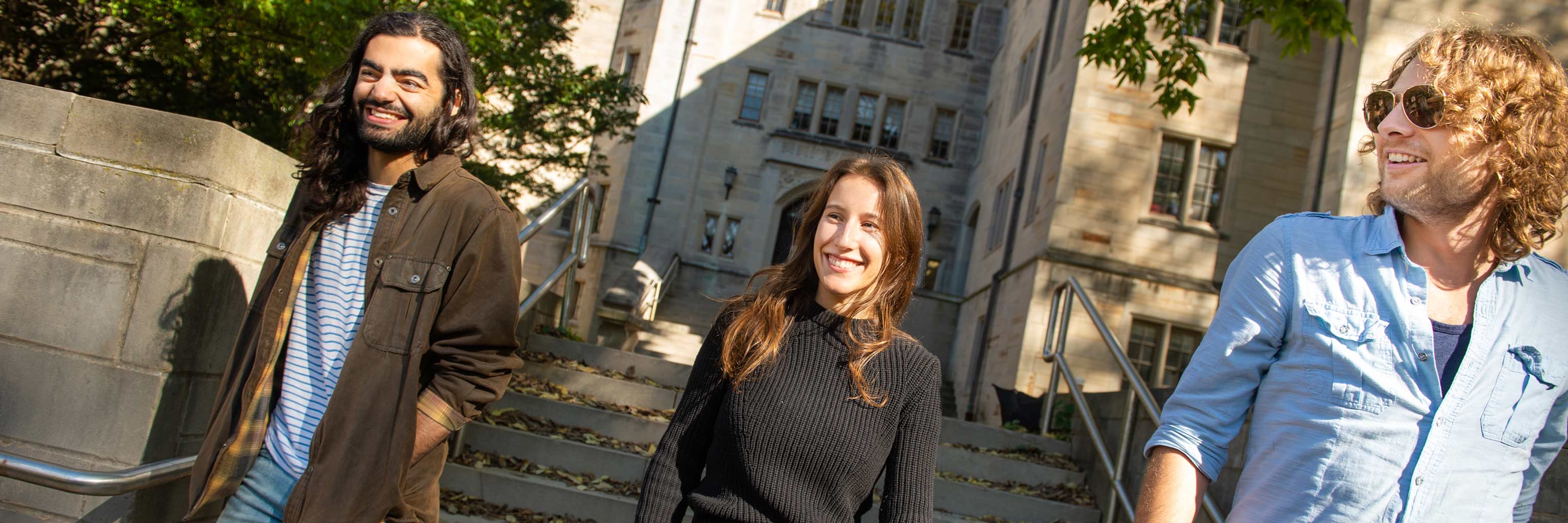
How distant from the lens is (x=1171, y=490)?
4.98ft

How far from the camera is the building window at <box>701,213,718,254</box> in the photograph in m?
22.0

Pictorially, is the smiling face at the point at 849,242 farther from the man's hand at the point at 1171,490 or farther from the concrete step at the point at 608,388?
the concrete step at the point at 608,388

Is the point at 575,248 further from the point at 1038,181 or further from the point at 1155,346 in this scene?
the point at 1038,181

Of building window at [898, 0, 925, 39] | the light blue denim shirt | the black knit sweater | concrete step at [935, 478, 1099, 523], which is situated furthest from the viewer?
building window at [898, 0, 925, 39]

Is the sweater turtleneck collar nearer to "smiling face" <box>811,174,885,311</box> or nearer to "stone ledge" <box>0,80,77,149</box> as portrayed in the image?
"smiling face" <box>811,174,885,311</box>

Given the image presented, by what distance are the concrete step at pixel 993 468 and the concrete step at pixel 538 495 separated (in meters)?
2.17

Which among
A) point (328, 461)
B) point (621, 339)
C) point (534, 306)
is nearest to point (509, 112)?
point (621, 339)

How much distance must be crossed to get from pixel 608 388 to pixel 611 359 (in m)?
0.65

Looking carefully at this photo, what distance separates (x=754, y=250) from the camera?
21.9 m

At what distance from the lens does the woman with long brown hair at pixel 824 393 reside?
1.87 m

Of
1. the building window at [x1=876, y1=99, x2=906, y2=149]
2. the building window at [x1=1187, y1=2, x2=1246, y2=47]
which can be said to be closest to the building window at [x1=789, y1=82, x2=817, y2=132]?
the building window at [x1=876, y1=99, x2=906, y2=149]

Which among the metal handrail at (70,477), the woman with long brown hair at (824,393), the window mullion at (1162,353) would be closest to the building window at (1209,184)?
the window mullion at (1162,353)

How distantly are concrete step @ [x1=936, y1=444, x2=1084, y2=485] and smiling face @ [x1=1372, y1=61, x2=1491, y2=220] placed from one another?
4.84 meters

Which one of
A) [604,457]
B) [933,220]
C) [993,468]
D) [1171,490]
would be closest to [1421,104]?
[1171,490]
